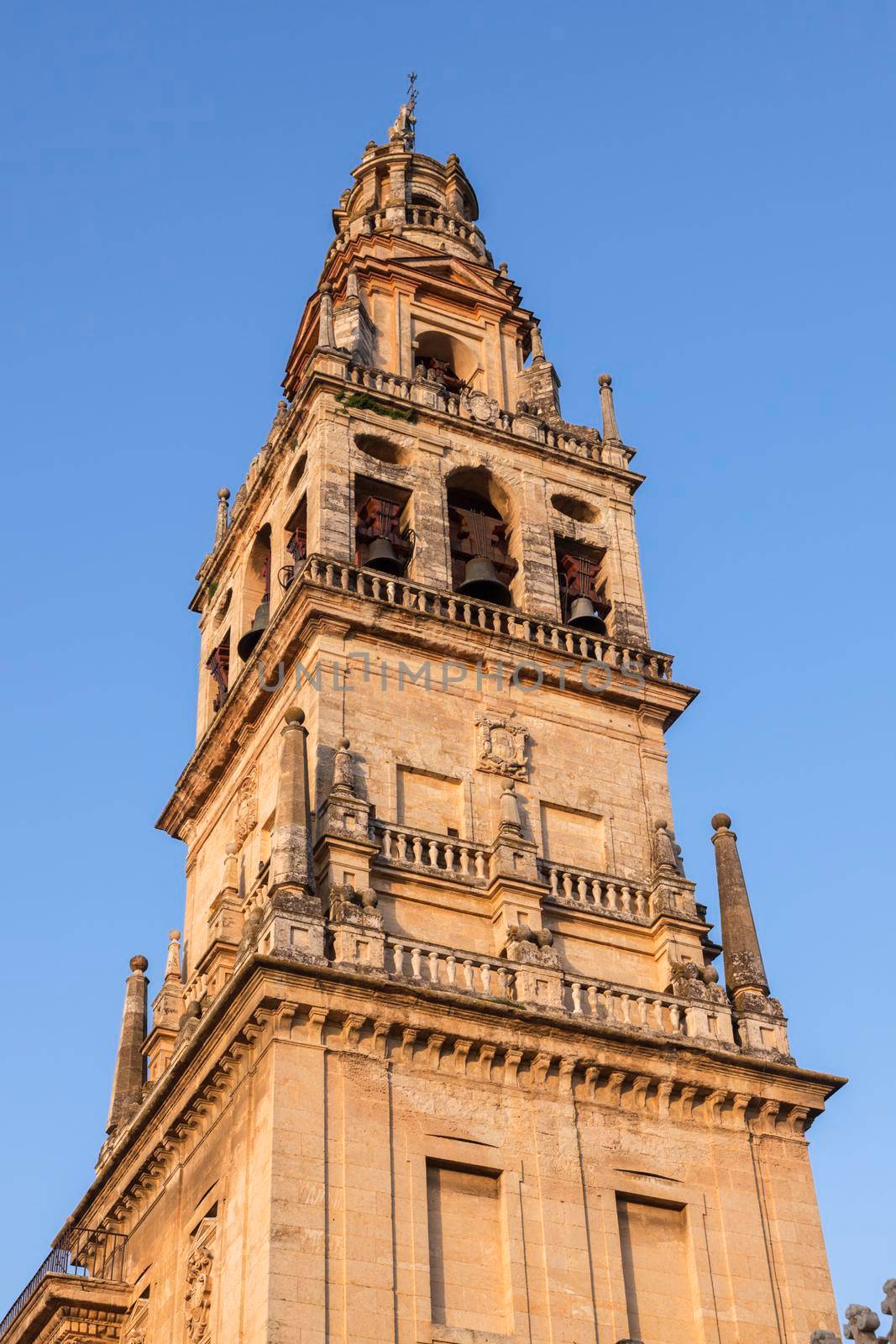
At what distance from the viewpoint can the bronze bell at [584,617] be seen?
35.0 m

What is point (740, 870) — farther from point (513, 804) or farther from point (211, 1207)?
point (211, 1207)

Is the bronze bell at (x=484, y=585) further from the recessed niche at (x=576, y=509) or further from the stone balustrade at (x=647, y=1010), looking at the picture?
the stone balustrade at (x=647, y=1010)

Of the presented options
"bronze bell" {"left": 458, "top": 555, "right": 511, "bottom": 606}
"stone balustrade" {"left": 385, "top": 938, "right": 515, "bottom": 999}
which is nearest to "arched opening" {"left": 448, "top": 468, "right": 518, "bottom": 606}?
"bronze bell" {"left": 458, "top": 555, "right": 511, "bottom": 606}

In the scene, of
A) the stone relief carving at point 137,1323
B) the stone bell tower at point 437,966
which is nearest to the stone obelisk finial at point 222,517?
the stone bell tower at point 437,966

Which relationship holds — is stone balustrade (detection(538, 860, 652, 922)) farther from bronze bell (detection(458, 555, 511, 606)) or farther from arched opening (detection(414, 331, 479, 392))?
arched opening (detection(414, 331, 479, 392))

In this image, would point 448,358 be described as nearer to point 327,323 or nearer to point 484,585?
point 327,323

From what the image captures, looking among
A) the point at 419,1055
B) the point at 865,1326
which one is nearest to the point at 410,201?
the point at 419,1055

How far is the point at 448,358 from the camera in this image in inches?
1638

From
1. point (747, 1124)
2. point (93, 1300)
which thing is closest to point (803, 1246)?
point (747, 1124)

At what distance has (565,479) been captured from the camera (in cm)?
3753

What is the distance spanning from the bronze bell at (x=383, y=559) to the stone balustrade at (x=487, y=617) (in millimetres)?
814

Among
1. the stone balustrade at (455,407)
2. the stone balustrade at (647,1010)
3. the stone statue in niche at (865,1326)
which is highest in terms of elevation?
the stone balustrade at (455,407)

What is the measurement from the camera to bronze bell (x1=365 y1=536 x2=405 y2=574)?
3388 cm

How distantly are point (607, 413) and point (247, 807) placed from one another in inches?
495
